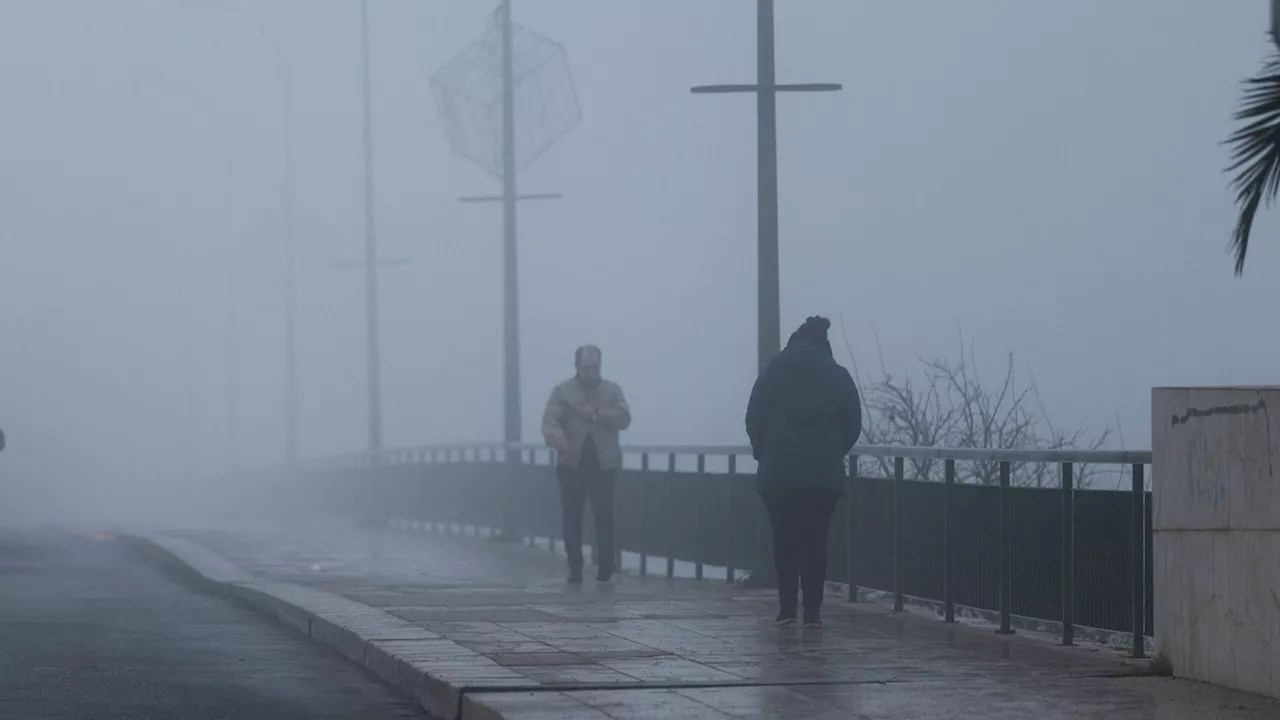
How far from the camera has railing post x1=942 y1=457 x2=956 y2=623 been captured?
13305mm

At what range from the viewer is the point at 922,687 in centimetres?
988

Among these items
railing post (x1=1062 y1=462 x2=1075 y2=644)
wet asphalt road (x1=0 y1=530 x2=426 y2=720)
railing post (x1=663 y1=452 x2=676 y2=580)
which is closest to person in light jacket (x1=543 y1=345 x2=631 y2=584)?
railing post (x1=663 y1=452 x2=676 y2=580)

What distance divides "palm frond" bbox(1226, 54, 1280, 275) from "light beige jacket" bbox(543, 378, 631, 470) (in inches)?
422

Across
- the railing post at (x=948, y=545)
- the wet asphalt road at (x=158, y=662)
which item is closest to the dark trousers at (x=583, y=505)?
the wet asphalt road at (x=158, y=662)

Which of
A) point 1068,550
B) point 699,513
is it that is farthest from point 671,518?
point 1068,550

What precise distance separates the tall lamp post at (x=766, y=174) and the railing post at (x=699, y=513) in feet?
4.46

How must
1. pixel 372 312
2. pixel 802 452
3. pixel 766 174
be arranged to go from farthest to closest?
pixel 372 312 → pixel 766 174 → pixel 802 452

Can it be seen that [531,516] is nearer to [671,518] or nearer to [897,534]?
[671,518]

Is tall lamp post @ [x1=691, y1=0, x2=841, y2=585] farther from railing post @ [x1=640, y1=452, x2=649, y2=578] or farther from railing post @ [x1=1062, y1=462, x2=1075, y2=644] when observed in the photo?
railing post @ [x1=1062, y1=462, x2=1075, y2=644]

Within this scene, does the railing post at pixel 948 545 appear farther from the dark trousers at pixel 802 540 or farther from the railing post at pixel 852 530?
the railing post at pixel 852 530

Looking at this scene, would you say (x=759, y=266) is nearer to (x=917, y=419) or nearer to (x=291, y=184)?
(x=917, y=419)

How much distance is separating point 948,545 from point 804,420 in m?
1.09

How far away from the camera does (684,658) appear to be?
1115cm

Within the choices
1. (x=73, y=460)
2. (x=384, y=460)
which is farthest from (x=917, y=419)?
(x=73, y=460)
